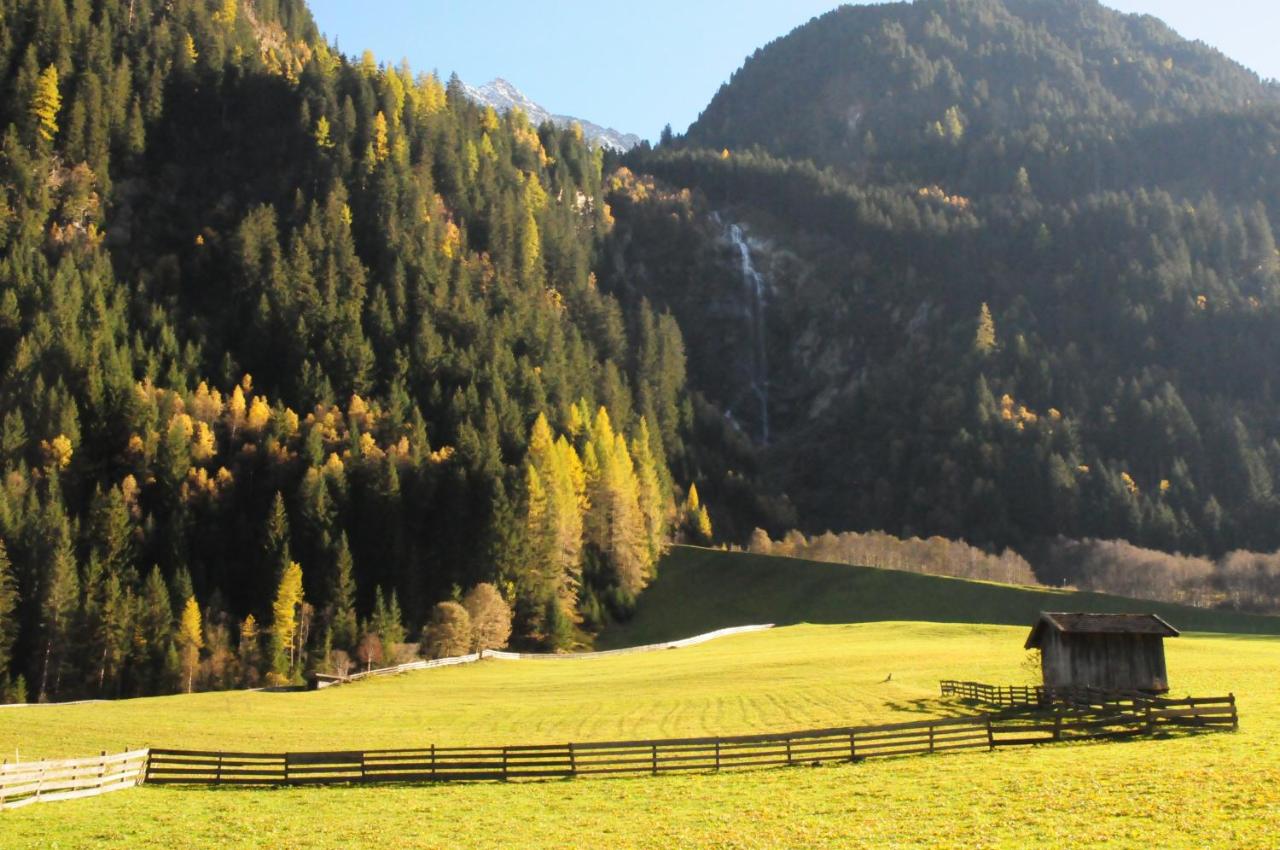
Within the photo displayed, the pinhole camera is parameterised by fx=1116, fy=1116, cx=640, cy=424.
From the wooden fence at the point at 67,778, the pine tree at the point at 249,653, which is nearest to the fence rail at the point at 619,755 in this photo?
the wooden fence at the point at 67,778

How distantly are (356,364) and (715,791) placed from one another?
144209 millimetres

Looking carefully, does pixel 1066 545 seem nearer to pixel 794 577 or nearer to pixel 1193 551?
pixel 1193 551

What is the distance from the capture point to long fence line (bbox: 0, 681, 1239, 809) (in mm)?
42688

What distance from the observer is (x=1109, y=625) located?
5997 centimetres

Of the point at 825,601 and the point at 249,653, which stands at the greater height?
the point at 825,601

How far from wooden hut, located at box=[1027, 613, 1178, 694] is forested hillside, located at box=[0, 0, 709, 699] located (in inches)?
2980

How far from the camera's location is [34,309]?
160000 mm

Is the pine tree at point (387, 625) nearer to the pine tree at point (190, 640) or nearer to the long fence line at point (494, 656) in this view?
the long fence line at point (494, 656)

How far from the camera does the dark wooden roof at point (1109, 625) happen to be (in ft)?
196

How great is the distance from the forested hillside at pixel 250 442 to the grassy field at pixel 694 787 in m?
52.5

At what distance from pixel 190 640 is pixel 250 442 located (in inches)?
1624

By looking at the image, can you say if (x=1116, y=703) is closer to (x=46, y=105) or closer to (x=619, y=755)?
(x=619, y=755)

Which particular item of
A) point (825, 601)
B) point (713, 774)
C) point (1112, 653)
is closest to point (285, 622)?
point (825, 601)

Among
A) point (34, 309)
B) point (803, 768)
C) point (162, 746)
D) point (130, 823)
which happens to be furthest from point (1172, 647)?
point (34, 309)
